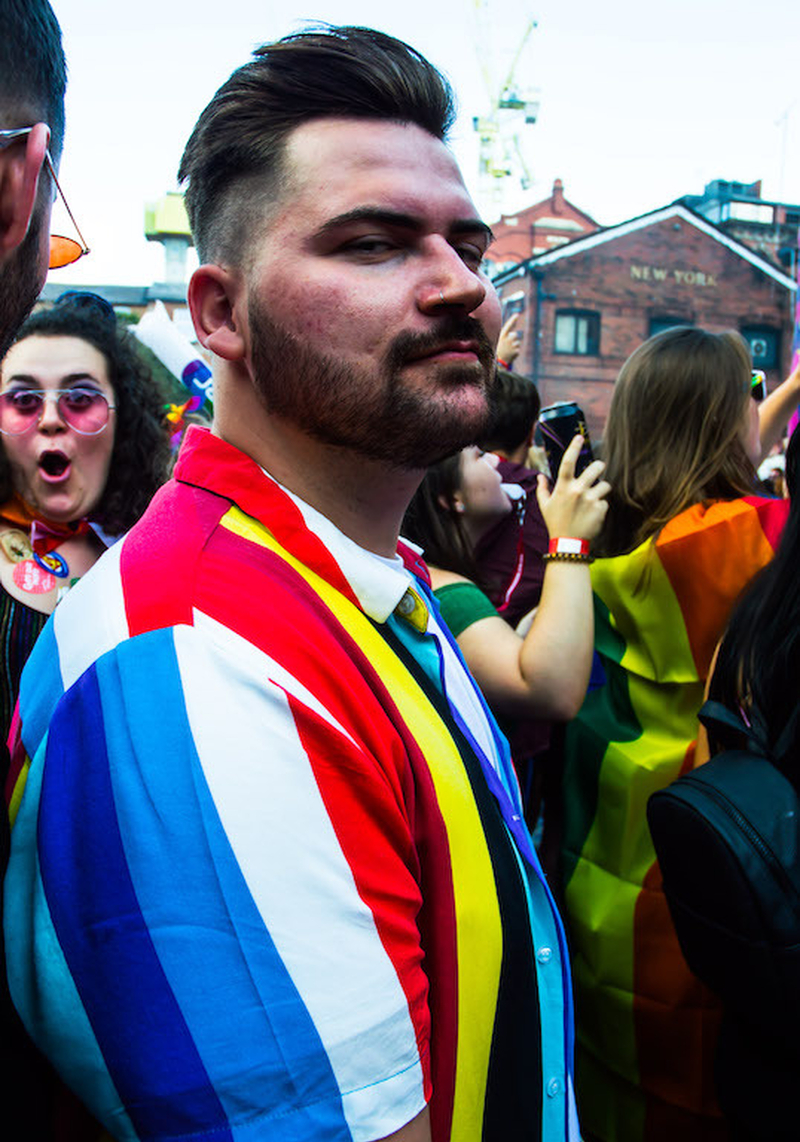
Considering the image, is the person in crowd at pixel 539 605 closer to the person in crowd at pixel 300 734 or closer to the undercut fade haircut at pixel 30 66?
the person in crowd at pixel 300 734

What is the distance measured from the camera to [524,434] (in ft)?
12.0

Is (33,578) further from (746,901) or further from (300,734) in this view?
(746,901)

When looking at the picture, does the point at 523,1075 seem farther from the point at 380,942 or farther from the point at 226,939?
the point at 226,939

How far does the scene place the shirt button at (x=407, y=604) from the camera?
116 centimetres

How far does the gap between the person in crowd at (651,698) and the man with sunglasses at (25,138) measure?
1.66m

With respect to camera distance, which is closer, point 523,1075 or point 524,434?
point 523,1075

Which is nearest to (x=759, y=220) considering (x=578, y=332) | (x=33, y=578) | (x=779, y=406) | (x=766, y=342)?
(x=766, y=342)

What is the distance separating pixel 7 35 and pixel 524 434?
3.05 metres

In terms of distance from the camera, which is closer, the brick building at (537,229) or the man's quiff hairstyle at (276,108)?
the man's quiff hairstyle at (276,108)

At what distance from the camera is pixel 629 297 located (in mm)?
23734

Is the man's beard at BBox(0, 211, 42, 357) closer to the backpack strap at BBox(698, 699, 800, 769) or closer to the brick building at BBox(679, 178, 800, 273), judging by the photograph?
the backpack strap at BBox(698, 699, 800, 769)

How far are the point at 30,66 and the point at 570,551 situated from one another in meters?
1.57

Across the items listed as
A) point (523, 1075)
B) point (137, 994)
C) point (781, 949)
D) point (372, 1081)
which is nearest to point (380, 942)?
point (372, 1081)

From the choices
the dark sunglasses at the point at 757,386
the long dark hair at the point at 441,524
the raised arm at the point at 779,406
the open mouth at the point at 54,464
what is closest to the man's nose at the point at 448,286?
the long dark hair at the point at 441,524
